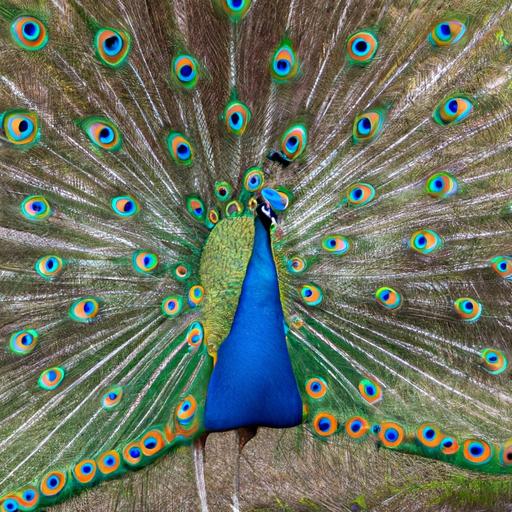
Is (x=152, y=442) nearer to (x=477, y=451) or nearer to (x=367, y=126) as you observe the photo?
(x=477, y=451)

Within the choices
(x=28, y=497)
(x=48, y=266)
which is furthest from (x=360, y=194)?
(x=28, y=497)

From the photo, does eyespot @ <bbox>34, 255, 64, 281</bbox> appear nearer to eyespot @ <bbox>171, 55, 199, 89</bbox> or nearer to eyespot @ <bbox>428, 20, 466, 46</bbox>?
eyespot @ <bbox>171, 55, 199, 89</bbox>

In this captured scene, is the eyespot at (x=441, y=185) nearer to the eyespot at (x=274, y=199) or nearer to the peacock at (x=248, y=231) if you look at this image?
the peacock at (x=248, y=231)

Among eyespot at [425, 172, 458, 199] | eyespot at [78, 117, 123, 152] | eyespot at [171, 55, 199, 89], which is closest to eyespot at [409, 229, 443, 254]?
eyespot at [425, 172, 458, 199]

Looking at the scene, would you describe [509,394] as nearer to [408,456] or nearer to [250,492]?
[408,456]

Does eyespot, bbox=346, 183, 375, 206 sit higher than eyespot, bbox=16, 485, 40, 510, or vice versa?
eyespot, bbox=346, 183, 375, 206

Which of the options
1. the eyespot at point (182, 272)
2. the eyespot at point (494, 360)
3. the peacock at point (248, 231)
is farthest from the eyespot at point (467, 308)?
the eyespot at point (182, 272)
